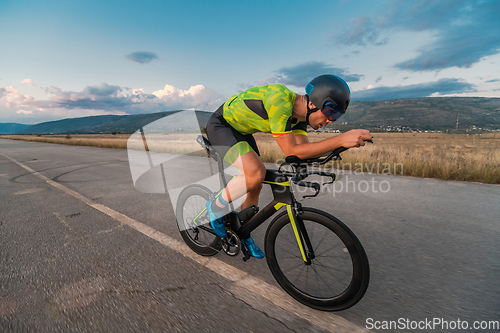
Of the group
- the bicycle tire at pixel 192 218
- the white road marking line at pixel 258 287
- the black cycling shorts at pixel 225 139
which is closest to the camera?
the white road marking line at pixel 258 287

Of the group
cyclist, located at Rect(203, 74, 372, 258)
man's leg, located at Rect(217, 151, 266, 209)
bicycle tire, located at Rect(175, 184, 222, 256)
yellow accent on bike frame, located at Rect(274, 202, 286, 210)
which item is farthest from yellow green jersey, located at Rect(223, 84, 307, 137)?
bicycle tire, located at Rect(175, 184, 222, 256)

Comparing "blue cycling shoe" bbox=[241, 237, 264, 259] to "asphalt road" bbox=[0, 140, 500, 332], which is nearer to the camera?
"asphalt road" bbox=[0, 140, 500, 332]

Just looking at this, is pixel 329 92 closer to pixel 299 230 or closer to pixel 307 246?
pixel 299 230

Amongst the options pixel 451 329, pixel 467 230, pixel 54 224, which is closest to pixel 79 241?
pixel 54 224

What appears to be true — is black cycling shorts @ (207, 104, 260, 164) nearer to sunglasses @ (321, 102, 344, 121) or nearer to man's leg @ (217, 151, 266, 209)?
man's leg @ (217, 151, 266, 209)

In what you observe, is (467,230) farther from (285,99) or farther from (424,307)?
(285,99)

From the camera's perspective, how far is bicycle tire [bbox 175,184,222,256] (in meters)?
2.71

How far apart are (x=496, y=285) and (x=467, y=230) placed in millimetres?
1383

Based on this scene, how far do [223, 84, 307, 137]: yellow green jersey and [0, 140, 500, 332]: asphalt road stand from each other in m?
1.38

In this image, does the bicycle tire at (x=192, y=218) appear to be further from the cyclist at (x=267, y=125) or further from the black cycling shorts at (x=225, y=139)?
the black cycling shorts at (x=225, y=139)

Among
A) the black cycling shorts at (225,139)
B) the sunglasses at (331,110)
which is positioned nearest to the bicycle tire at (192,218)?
the black cycling shorts at (225,139)

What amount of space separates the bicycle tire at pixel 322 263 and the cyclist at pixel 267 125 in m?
0.42

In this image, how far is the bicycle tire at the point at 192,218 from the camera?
2.71 metres

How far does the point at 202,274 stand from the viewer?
2.35 meters
